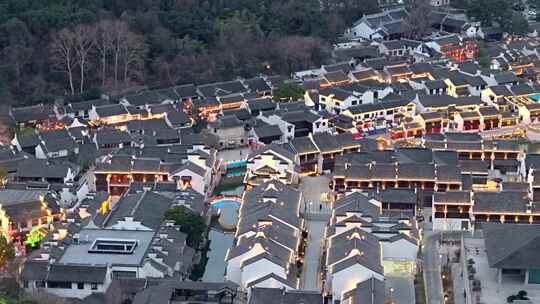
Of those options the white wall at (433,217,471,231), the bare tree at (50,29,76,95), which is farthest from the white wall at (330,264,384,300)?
the bare tree at (50,29,76,95)

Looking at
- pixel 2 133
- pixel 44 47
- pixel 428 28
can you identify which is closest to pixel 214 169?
pixel 2 133

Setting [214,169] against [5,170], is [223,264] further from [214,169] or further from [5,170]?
[5,170]

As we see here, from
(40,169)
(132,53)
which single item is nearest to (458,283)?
(40,169)

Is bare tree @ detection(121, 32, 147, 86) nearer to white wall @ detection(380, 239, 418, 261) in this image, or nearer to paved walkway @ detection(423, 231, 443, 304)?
paved walkway @ detection(423, 231, 443, 304)

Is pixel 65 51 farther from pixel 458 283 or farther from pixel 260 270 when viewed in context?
pixel 458 283

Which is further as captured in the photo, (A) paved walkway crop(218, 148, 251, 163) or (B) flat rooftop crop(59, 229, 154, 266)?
(A) paved walkway crop(218, 148, 251, 163)

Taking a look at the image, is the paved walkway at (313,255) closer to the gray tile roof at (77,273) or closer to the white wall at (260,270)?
the white wall at (260,270)
